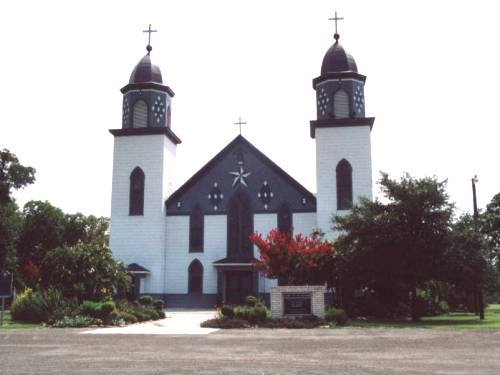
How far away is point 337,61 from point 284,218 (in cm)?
1116

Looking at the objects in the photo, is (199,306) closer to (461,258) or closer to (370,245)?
(370,245)

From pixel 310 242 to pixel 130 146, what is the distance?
62.2ft

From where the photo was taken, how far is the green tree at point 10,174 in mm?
46875

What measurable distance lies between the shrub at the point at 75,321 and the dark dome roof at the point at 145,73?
2198 cm

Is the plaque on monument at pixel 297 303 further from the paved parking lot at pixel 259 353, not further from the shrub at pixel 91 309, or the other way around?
the shrub at pixel 91 309

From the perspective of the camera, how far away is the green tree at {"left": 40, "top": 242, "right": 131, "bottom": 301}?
82.0 ft

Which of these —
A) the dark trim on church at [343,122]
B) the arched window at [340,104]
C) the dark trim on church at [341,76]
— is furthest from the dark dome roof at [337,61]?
the dark trim on church at [343,122]

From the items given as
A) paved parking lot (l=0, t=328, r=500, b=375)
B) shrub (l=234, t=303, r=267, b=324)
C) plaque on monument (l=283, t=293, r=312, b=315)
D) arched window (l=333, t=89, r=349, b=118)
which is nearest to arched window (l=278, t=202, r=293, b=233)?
arched window (l=333, t=89, r=349, b=118)

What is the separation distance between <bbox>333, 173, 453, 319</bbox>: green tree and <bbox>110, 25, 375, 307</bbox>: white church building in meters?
10.9

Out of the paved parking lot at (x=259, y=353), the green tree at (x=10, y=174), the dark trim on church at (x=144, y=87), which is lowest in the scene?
the paved parking lot at (x=259, y=353)

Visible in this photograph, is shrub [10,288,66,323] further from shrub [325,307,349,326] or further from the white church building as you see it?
the white church building

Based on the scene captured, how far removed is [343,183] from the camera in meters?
37.2

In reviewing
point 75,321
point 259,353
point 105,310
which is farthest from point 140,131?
point 259,353

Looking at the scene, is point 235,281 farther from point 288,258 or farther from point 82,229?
point 82,229
